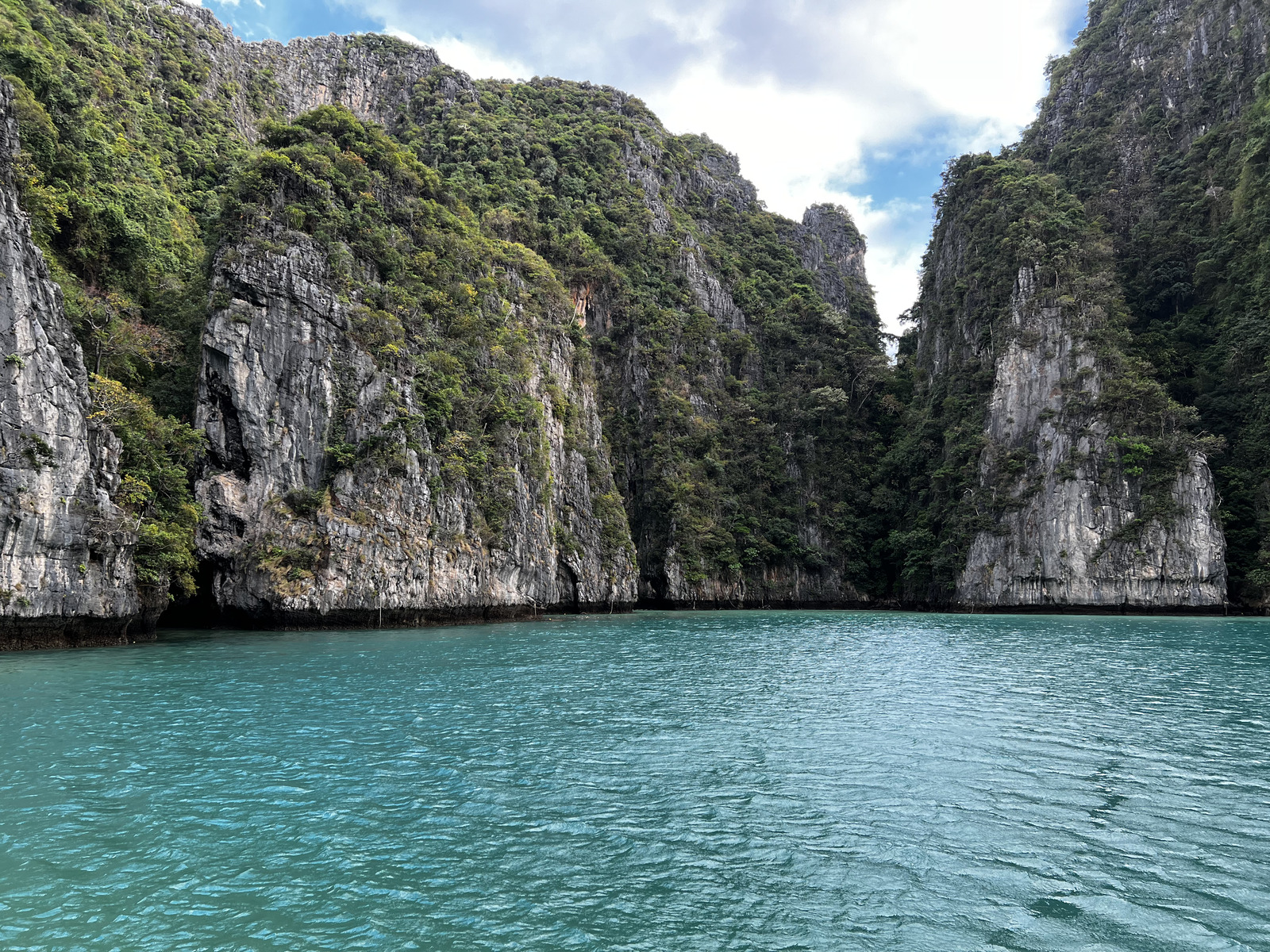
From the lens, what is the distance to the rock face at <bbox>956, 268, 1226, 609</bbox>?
41719 mm

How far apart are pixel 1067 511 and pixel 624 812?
46.5 metres

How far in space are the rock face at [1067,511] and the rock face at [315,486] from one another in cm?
3385

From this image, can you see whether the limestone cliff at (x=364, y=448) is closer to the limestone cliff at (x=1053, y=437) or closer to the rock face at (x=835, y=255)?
the limestone cliff at (x=1053, y=437)

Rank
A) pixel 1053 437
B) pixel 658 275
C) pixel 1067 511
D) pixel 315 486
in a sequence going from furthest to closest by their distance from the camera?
pixel 658 275, pixel 1053 437, pixel 1067 511, pixel 315 486

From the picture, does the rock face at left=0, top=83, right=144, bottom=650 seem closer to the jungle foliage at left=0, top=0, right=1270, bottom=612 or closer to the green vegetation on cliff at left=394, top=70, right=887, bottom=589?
the jungle foliage at left=0, top=0, right=1270, bottom=612

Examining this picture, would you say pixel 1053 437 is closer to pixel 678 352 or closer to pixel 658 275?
pixel 678 352

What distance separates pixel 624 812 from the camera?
8.07 meters

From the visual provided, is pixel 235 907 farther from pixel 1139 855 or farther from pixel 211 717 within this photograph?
pixel 1139 855

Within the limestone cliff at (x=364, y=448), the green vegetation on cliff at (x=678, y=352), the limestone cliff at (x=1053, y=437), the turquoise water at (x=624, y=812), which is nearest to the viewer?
the turquoise water at (x=624, y=812)

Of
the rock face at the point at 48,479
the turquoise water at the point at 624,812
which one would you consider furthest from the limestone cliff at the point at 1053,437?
the rock face at the point at 48,479

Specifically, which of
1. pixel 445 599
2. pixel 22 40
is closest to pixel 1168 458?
pixel 445 599

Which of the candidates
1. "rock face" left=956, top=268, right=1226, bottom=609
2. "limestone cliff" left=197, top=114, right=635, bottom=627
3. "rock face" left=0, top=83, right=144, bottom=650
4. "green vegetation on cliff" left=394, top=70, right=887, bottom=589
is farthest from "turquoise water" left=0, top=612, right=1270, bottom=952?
"green vegetation on cliff" left=394, top=70, right=887, bottom=589

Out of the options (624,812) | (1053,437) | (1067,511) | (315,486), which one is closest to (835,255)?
(1053,437)

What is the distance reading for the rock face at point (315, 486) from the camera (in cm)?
2686
